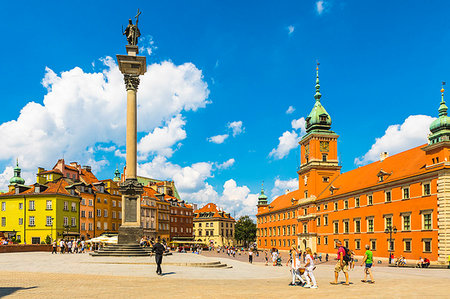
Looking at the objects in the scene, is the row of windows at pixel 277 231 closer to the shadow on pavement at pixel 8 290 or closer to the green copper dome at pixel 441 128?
the green copper dome at pixel 441 128

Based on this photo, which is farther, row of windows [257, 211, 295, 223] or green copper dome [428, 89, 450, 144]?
row of windows [257, 211, 295, 223]

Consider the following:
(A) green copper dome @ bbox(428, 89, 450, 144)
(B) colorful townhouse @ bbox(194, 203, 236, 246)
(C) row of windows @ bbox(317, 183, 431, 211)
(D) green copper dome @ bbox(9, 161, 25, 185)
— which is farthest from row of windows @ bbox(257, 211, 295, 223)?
(D) green copper dome @ bbox(9, 161, 25, 185)

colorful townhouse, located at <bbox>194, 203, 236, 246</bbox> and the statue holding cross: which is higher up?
the statue holding cross

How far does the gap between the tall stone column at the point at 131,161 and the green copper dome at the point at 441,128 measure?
35531 millimetres

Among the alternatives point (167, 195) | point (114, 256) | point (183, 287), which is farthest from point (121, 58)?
point (167, 195)

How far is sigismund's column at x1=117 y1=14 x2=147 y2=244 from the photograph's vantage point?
3569 centimetres

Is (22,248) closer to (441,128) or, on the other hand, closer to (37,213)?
(37,213)

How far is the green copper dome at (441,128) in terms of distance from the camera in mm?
51362

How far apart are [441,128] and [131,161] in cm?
3751

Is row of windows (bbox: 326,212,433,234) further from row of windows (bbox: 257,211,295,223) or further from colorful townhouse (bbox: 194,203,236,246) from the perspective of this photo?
colorful townhouse (bbox: 194,203,236,246)

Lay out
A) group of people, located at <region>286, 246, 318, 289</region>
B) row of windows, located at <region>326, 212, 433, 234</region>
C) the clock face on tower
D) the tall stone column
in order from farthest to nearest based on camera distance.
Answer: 1. the clock face on tower
2. row of windows, located at <region>326, 212, 433, 234</region>
3. the tall stone column
4. group of people, located at <region>286, 246, 318, 289</region>

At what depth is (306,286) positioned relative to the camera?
18.4 m

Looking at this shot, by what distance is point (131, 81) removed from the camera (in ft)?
126

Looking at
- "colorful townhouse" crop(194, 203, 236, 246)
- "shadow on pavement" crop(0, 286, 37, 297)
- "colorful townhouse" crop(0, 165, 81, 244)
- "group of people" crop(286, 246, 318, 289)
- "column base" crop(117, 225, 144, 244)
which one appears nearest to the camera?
"shadow on pavement" crop(0, 286, 37, 297)
